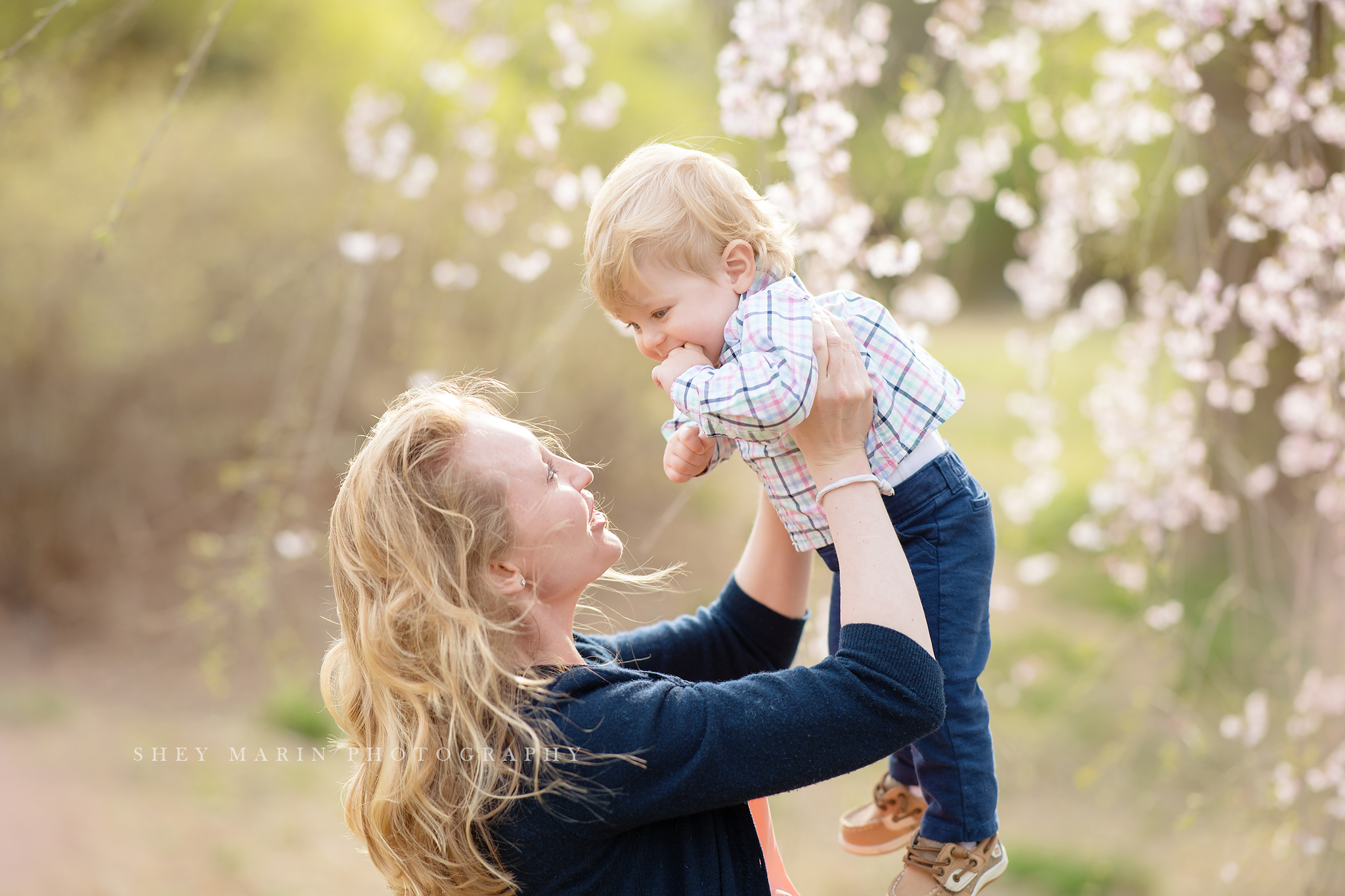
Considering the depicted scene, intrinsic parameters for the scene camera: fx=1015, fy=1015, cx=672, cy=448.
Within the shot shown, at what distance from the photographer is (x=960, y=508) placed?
1.41 meters

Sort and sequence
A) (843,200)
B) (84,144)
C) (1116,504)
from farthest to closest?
(84,144), (1116,504), (843,200)

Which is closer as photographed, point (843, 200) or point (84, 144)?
point (843, 200)

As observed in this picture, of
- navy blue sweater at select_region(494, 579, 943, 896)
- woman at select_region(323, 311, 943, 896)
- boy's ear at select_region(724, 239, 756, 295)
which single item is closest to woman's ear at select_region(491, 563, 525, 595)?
woman at select_region(323, 311, 943, 896)

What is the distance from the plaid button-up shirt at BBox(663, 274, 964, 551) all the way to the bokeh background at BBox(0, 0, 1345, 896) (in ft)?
2.35

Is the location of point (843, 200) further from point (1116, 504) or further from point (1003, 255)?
point (1003, 255)

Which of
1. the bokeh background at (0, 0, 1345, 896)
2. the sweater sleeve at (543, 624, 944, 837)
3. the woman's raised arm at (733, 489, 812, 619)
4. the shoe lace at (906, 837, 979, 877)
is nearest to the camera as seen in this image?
the sweater sleeve at (543, 624, 944, 837)

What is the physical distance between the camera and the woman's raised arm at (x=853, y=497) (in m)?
1.22

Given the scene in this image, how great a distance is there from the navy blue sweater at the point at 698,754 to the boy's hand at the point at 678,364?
0.40 metres

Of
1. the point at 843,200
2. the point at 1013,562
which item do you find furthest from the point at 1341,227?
the point at 1013,562

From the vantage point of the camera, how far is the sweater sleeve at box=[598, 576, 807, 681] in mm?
1644

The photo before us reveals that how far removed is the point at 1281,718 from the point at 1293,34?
104 inches

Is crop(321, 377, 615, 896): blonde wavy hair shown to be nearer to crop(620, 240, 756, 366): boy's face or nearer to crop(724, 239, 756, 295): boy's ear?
crop(620, 240, 756, 366): boy's face

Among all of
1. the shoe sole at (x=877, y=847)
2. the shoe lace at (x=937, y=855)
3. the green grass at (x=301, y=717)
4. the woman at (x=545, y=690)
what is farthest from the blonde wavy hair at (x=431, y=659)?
the green grass at (x=301, y=717)

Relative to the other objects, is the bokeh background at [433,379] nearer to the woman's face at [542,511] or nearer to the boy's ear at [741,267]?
the boy's ear at [741,267]
